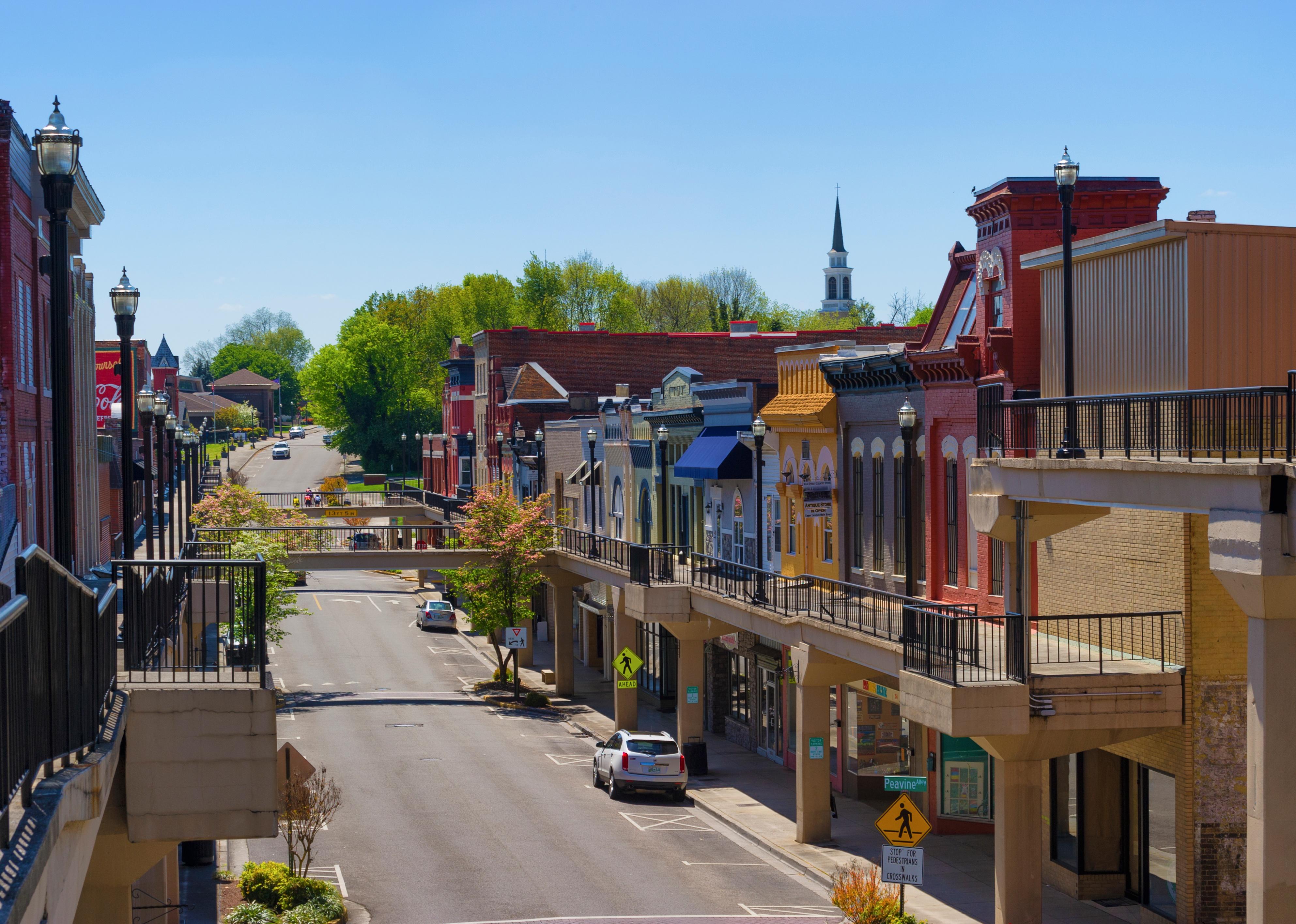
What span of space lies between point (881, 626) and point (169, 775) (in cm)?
1612

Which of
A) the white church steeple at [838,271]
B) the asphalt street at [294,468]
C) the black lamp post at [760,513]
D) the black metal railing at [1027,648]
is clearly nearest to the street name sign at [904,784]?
the black metal railing at [1027,648]

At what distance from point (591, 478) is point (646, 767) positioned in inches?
838

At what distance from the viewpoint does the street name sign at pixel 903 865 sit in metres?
19.8

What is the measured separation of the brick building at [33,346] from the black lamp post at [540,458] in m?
28.6

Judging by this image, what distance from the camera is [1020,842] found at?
21.3 metres

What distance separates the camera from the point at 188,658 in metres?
12.4

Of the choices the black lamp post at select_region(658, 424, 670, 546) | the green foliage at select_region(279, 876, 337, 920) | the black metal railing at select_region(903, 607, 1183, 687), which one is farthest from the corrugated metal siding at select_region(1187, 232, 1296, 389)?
the black lamp post at select_region(658, 424, 670, 546)

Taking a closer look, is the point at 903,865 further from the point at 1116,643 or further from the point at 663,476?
the point at 663,476

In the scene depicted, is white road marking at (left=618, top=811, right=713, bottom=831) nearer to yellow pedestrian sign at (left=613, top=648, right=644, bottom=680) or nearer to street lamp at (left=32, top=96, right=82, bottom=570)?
yellow pedestrian sign at (left=613, top=648, right=644, bottom=680)

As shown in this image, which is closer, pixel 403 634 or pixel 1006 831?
pixel 1006 831

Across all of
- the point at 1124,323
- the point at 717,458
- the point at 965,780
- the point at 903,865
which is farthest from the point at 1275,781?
the point at 717,458

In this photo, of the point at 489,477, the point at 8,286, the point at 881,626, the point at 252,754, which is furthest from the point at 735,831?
the point at 489,477

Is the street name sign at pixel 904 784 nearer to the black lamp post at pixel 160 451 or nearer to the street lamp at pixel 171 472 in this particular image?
the black lamp post at pixel 160 451

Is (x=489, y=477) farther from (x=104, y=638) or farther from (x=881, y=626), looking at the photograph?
(x=104, y=638)
